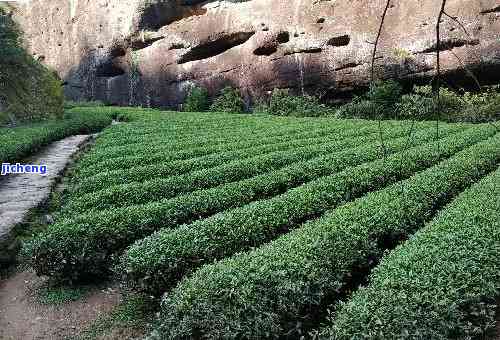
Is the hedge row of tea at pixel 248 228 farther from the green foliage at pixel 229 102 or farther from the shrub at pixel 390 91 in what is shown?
the green foliage at pixel 229 102

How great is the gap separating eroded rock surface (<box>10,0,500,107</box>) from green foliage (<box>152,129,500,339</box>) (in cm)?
990

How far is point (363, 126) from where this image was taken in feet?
54.7

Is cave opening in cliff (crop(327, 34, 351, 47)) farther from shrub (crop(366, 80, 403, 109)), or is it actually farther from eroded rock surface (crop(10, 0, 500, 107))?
shrub (crop(366, 80, 403, 109))

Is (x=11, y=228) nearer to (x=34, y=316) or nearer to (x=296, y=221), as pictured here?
(x=34, y=316)

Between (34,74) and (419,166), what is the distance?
55.6 ft

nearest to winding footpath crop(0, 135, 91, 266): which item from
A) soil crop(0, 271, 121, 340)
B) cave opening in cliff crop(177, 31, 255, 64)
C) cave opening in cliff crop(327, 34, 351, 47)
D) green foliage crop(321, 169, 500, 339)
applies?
soil crop(0, 271, 121, 340)

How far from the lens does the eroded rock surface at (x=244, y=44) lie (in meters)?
20.4

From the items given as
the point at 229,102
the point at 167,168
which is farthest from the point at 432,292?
the point at 229,102

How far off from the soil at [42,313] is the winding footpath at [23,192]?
3.15ft

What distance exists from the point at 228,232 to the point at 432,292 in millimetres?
2621

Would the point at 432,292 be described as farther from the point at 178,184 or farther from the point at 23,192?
the point at 23,192

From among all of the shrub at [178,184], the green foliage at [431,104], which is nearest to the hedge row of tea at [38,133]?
the shrub at [178,184]

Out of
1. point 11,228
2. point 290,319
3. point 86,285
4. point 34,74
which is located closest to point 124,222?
point 86,285

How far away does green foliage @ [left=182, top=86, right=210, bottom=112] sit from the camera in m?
29.2
